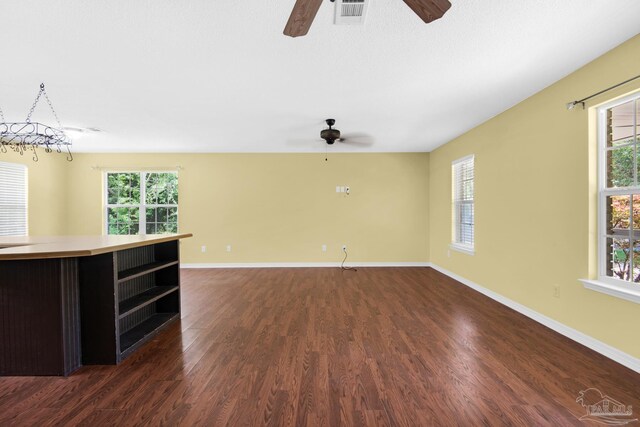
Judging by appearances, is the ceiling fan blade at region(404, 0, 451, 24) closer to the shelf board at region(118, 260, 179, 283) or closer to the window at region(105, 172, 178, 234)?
the shelf board at region(118, 260, 179, 283)

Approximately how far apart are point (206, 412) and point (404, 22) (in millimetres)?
2761

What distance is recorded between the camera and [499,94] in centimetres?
308

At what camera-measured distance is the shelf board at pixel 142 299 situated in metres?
2.42

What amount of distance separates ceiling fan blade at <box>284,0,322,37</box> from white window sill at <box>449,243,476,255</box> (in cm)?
404

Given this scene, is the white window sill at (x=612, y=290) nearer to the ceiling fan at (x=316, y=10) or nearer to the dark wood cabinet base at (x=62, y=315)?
the ceiling fan at (x=316, y=10)

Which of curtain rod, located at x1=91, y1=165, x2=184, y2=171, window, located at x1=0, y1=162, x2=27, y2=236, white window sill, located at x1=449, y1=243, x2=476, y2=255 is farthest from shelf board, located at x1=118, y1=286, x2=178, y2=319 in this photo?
white window sill, located at x1=449, y1=243, x2=476, y2=255

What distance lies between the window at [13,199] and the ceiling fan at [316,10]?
6.01 metres

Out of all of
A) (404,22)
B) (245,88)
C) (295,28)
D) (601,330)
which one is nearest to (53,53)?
(245,88)

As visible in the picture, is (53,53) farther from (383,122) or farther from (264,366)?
(383,122)

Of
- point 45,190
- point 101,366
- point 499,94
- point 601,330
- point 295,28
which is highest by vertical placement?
point 499,94

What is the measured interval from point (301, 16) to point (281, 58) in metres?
0.94

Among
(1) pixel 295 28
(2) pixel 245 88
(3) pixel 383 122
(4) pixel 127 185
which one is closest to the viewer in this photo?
(1) pixel 295 28

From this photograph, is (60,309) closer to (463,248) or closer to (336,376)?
(336,376)

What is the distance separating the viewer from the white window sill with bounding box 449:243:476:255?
4.46 m
